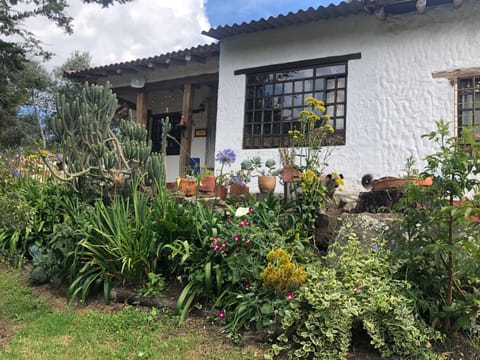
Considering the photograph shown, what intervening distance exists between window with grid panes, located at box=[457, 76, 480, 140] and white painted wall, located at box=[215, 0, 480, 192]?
15cm

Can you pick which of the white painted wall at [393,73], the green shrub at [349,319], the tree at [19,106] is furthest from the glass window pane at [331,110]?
the tree at [19,106]

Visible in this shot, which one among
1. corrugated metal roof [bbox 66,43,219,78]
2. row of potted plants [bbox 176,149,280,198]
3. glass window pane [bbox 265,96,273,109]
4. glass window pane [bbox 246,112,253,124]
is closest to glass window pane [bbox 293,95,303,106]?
glass window pane [bbox 265,96,273,109]

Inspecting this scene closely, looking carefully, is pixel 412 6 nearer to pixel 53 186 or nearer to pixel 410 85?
pixel 410 85

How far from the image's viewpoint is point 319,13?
6.76 metres

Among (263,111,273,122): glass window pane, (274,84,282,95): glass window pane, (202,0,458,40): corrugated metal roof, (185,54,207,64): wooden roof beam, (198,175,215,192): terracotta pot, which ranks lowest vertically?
(198,175,215,192): terracotta pot

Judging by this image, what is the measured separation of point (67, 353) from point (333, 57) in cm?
612

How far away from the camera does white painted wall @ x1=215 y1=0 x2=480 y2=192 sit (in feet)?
20.6

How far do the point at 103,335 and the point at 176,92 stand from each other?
9.05 meters

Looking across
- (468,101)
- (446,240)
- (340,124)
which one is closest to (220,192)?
(340,124)

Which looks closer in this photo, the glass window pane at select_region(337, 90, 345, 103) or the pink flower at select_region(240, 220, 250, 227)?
the pink flower at select_region(240, 220, 250, 227)

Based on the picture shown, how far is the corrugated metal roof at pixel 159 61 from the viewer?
27.6 ft

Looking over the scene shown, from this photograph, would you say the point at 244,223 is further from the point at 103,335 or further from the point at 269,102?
the point at 269,102

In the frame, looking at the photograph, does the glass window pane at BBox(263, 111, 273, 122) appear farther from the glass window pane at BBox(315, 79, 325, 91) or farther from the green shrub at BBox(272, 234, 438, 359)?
the green shrub at BBox(272, 234, 438, 359)

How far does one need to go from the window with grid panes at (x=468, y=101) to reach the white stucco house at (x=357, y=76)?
1cm
